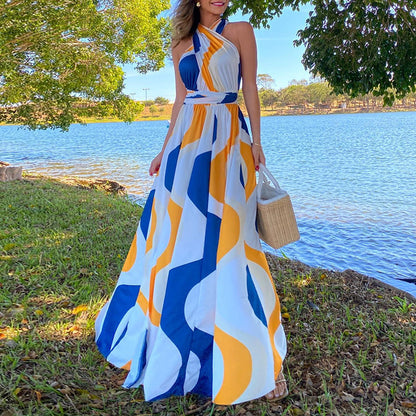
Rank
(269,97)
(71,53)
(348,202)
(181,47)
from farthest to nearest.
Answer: (269,97) → (348,202) → (71,53) → (181,47)

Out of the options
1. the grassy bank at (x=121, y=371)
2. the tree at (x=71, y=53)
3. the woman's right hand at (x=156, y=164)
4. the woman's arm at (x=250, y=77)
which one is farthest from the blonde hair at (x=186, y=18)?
the tree at (x=71, y=53)

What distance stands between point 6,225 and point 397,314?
4362mm

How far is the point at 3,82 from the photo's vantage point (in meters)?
7.22

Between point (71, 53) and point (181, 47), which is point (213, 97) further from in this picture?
point (71, 53)

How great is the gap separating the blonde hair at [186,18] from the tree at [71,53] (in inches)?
157

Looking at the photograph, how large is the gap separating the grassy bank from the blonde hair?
1.83 m

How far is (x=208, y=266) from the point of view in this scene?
75.6 inches

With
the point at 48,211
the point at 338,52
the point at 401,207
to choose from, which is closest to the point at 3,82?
the point at 48,211

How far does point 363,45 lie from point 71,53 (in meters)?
5.19

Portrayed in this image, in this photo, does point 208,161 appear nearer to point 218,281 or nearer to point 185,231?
point 185,231

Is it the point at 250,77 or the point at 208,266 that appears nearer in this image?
the point at 208,266


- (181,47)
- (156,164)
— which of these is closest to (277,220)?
(156,164)

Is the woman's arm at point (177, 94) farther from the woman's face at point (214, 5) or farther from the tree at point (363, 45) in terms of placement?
the tree at point (363, 45)

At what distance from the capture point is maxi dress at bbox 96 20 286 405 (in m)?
1.85
